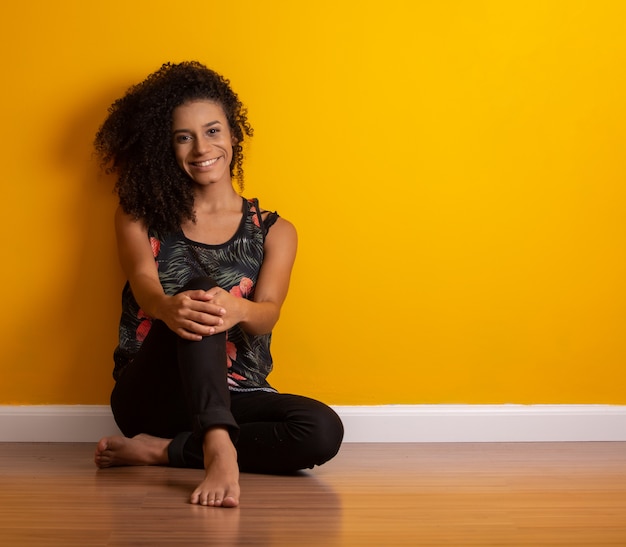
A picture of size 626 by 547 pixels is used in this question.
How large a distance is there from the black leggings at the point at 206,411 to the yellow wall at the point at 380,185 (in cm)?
35

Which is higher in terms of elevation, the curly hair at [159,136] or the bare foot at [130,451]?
the curly hair at [159,136]

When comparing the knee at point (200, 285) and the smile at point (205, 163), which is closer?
the knee at point (200, 285)

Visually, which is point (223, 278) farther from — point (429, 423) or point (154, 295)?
point (429, 423)

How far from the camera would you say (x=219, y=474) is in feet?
5.80

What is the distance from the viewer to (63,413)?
95.0 inches

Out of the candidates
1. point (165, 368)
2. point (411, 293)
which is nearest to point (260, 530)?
point (165, 368)

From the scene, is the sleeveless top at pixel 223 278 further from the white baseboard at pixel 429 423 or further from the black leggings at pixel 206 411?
the white baseboard at pixel 429 423

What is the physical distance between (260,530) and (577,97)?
1.49 m

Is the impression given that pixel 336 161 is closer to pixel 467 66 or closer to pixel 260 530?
pixel 467 66

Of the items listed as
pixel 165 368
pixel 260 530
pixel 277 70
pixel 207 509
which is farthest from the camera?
pixel 277 70

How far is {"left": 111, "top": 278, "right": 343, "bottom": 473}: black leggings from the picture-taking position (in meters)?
1.85

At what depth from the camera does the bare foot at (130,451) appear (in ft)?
6.68

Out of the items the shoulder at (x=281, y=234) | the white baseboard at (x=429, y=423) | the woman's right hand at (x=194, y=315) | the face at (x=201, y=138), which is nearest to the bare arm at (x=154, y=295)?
the woman's right hand at (x=194, y=315)

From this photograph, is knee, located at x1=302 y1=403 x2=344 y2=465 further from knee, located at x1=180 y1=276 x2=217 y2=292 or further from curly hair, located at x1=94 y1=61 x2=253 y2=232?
curly hair, located at x1=94 y1=61 x2=253 y2=232
